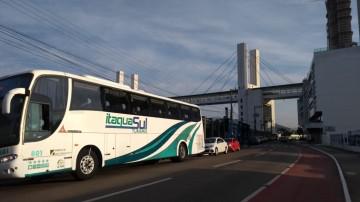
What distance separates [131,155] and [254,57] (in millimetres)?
113195

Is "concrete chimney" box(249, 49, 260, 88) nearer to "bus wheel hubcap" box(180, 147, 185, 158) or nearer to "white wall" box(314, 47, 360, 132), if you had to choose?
"white wall" box(314, 47, 360, 132)

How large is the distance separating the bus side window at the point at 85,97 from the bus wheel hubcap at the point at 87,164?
1.71 m

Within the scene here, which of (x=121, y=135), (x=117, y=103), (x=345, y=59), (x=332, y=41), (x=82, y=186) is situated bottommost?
(x=82, y=186)

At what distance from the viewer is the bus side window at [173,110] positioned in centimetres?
2232

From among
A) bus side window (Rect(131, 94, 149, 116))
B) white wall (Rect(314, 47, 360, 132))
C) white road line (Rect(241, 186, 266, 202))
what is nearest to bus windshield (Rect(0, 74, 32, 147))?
bus side window (Rect(131, 94, 149, 116))

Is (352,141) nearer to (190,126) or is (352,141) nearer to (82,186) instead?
(190,126)

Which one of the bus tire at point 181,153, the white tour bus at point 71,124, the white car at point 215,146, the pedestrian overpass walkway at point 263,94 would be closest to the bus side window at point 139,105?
the white tour bus at point 71,124

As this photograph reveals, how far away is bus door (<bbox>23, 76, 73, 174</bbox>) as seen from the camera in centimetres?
1243

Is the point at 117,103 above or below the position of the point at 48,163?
above

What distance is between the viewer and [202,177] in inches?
595

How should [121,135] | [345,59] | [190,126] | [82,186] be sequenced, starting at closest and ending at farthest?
[82,186], [121,135], [190,126], [345,59]

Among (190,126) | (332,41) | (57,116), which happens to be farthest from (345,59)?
(57,116)

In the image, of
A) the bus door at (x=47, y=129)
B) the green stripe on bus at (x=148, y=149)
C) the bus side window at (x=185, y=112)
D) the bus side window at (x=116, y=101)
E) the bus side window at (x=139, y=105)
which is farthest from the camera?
the bus side window at (x=185, y=112)

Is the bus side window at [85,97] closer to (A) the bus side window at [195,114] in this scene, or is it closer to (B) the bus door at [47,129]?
(B) the bus door at [47,129]
